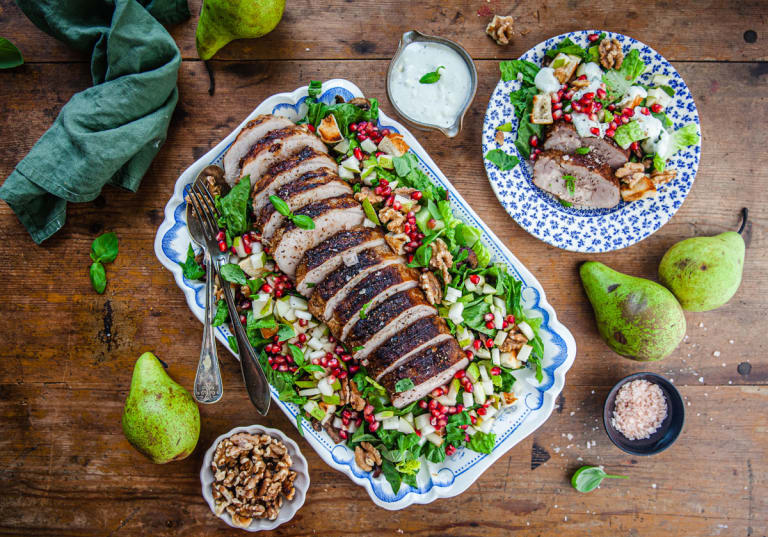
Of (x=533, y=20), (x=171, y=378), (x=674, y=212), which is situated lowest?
(x=171, y=378)

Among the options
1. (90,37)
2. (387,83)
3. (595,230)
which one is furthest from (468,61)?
(90,37)

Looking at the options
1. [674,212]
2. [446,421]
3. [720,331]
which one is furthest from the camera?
[720,331]

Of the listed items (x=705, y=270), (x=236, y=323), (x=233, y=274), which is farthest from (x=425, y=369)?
(x=705, y=270)

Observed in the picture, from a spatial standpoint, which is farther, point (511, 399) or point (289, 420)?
point (289, 420)

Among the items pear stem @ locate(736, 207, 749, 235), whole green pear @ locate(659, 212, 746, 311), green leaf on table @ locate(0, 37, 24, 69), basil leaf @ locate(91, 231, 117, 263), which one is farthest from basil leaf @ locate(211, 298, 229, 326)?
pear stem @ locate(736, 207, 749, 235)

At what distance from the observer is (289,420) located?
337 cm

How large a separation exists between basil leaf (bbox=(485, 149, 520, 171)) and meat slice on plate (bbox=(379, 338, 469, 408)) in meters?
1.26

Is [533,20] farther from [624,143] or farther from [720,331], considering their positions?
[720,331]

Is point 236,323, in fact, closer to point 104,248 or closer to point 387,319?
point 387,319

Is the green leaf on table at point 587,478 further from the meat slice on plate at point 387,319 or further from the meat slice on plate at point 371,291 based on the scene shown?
the meat slice on plate at point 371,291

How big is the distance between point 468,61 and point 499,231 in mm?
1191

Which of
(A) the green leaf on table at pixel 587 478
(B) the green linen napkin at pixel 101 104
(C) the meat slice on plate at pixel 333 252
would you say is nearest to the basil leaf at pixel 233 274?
(C) the meat slice on plate at pixel 333 252

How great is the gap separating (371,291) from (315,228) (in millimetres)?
529

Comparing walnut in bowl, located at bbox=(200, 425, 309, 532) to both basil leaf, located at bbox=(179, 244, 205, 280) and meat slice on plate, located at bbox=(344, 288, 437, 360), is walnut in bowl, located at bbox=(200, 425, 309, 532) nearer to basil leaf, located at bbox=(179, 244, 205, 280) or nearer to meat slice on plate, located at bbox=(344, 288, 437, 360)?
meat slice on plate, located at bbox=(344, 288, 437, 360)
